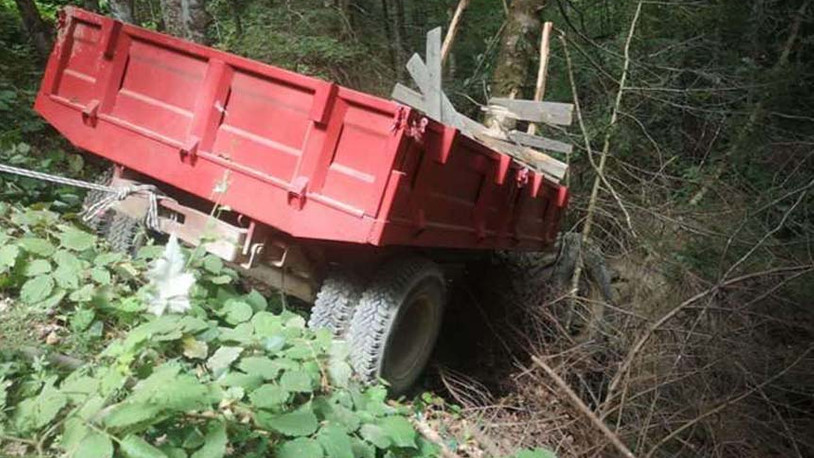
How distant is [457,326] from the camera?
19.6 feet

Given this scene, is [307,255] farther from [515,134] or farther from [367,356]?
[515,134]

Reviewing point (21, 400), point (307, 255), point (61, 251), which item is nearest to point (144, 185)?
point (61, 251)

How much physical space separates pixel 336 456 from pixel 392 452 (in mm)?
583

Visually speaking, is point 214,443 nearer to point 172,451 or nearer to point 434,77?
point 172,451

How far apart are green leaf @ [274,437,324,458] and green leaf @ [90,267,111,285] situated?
4.91ft

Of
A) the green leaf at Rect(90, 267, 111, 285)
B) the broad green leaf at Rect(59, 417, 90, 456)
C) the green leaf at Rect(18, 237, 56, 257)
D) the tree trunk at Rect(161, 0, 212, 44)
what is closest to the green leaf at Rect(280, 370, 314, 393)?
the broad green leaf at Rect(59, 417, 90, 456)

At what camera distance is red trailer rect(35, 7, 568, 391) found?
3.45 metres

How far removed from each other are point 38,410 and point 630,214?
234 inches

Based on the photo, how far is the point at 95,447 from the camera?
2162 millimetres

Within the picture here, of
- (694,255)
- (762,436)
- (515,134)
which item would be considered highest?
(515,134)

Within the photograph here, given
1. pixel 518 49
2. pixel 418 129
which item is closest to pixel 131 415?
pixel 418 129

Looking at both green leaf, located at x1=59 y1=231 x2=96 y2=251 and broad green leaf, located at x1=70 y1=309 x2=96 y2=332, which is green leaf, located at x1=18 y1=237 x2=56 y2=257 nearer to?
green leaf, located at x1=59 y1=231 x2=96 y2=251

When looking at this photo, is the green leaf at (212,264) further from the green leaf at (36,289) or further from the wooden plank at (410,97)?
the wooden plank at (410,97)

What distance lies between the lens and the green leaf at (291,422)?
264cm
